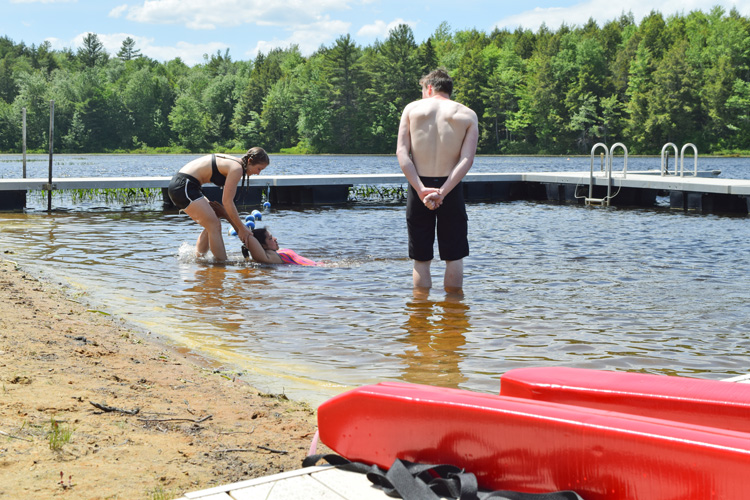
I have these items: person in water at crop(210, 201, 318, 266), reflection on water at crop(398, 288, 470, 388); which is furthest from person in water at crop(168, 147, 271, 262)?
reflection on water at crop(398, 288, 470, 388)

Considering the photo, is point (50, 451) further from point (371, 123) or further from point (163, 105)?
point (163, 105)

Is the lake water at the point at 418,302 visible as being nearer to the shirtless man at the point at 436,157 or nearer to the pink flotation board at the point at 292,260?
the pink flotation board at the point at 292,260

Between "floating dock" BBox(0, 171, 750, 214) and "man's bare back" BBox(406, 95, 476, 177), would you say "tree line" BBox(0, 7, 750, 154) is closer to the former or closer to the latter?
"floating dock" BBox(0, 171, 750, 214)

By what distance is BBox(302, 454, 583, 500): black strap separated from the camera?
7.18 feet

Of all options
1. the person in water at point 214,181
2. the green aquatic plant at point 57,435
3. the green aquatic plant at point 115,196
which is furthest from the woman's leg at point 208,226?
the green aquatic plant at point 115,196

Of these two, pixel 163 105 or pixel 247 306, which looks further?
pixel 163 105

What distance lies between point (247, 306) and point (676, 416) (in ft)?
16.1

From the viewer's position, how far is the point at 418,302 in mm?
6973

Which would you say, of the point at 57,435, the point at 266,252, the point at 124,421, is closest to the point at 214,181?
the point at 266,252

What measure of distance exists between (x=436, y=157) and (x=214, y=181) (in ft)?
11.9

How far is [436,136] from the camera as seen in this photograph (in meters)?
6.38

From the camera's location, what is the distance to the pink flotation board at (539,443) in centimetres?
204

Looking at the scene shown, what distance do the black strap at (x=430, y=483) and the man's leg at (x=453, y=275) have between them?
15.5 feet

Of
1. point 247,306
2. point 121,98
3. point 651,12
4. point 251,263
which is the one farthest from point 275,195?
point 651,12
